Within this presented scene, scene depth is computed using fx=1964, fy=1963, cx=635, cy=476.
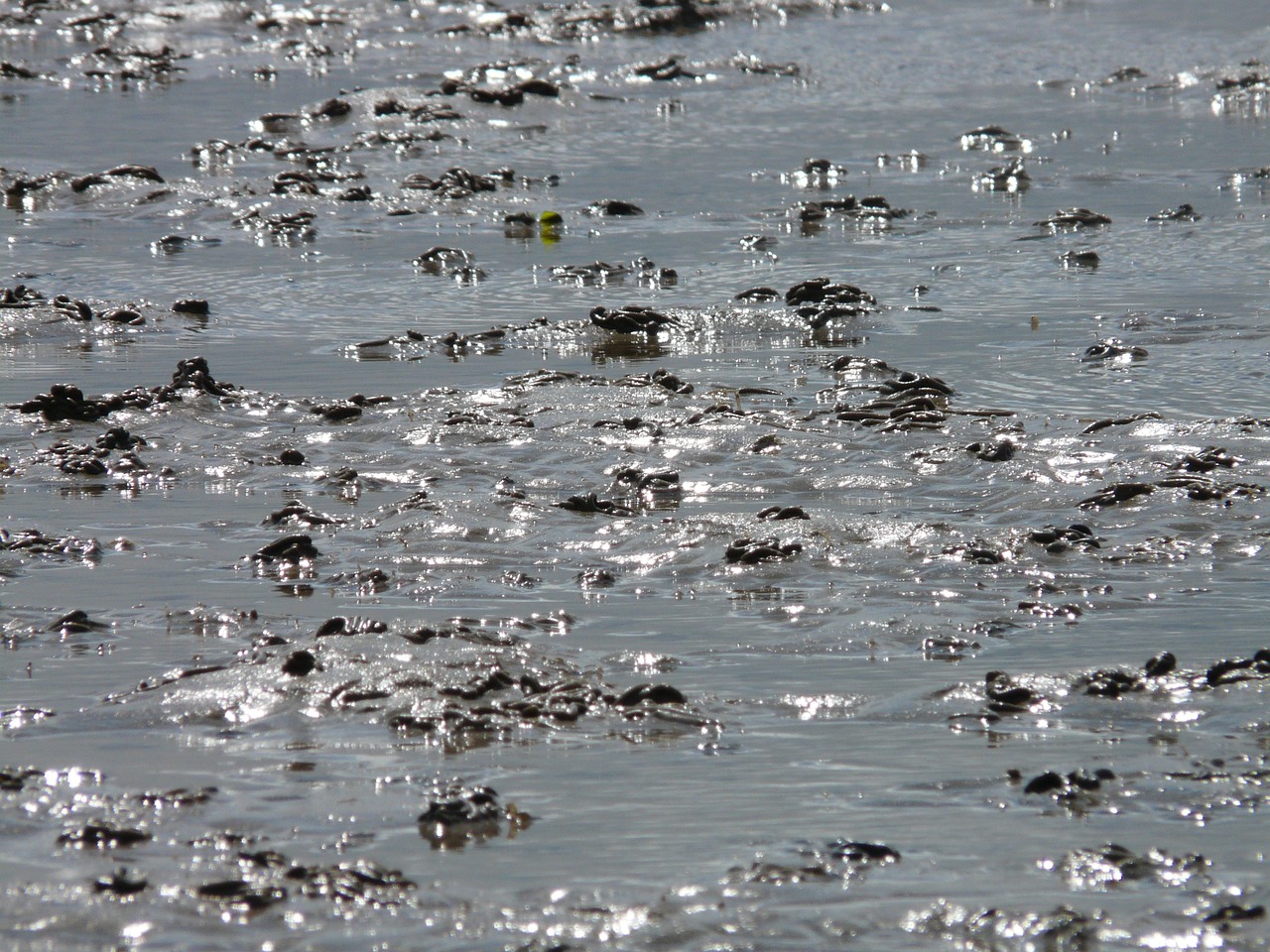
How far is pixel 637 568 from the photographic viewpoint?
495 cm

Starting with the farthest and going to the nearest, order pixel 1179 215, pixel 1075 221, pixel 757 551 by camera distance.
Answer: pixel 1179 215
pixel 1075 221
pixel 757 551

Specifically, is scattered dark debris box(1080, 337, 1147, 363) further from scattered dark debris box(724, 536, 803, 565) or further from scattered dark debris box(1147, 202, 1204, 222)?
scattered dark debris box(1147, 202, 1204, 222)

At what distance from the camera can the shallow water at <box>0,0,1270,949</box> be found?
3.16 metres

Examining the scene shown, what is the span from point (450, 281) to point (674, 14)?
11.0m

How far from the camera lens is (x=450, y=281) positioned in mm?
9266

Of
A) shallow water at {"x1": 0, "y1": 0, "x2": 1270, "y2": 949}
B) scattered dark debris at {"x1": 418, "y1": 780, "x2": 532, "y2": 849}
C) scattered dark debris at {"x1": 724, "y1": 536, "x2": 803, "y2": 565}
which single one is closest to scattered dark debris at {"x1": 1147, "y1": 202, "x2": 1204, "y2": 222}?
shallow water at {"x1": 0, "y1": 0, "x2": 1270, "y2": 949}

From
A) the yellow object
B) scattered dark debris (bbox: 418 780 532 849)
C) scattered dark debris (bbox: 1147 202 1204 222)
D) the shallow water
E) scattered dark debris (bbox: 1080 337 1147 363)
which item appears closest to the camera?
the shallow water

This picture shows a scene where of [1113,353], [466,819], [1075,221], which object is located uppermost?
[1075,221]

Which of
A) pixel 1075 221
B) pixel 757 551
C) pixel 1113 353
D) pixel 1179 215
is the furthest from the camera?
pixel 1179 215

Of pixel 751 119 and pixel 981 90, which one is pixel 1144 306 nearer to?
pixel 751 119

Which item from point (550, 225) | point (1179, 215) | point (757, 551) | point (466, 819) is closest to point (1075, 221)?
point (1179, 215)

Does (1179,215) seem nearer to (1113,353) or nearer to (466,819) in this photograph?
(1113,353)

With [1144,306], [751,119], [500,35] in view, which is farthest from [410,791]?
[500,35]

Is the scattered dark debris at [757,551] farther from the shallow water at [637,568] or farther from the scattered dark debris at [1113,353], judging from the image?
the scattered dark debris at [1113,353]
